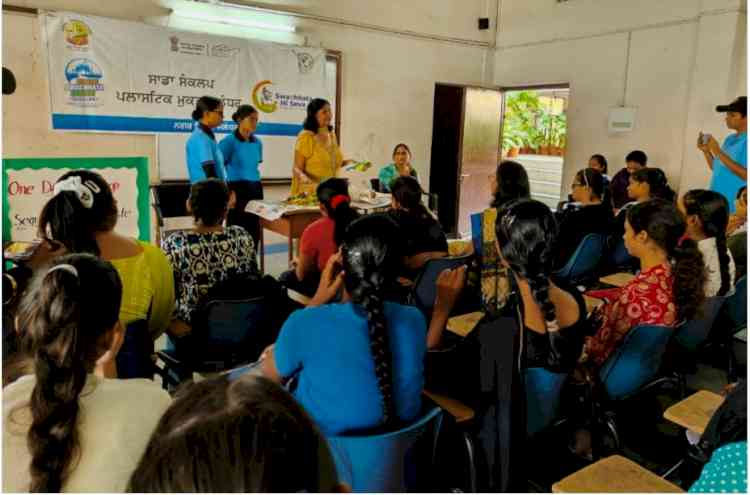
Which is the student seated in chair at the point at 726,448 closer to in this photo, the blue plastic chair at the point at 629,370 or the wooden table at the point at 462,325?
the blue plastic chair at the point at 629,370

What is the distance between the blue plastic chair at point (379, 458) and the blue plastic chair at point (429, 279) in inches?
53.1

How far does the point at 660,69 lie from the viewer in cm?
575

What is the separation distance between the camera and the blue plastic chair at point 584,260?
3.51 m

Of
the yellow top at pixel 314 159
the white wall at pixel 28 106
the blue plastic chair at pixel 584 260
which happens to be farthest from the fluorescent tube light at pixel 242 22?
the blue plastic chair at pixel 584 260

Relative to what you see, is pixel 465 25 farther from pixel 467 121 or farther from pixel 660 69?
pixel 660 69

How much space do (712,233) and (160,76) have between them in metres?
4.53

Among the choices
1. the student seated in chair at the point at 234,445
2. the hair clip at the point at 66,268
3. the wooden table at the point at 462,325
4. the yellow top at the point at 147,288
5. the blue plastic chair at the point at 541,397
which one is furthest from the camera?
the wooden table at the point at 462,325

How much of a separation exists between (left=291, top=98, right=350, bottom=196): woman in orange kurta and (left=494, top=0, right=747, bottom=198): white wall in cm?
328

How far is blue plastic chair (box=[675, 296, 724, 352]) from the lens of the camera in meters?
2.28

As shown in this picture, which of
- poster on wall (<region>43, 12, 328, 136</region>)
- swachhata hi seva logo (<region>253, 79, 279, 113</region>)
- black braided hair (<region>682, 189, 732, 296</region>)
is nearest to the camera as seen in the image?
black braided hair (<region>682, 189, 732, 296</region>)

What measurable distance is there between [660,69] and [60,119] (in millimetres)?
5632

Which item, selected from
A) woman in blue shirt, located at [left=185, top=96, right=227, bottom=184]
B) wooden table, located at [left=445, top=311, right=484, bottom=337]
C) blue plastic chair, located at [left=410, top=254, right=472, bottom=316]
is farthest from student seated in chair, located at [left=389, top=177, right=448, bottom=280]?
woman in blue shirt, located at [left=185, top=96, right=227, bottom=184]

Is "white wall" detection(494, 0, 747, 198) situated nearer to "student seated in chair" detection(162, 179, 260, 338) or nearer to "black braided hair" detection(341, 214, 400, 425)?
"student seated in chair" detection(162, 179, 260, 338)

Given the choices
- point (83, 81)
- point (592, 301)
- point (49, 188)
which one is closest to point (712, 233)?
point (592, 301)
